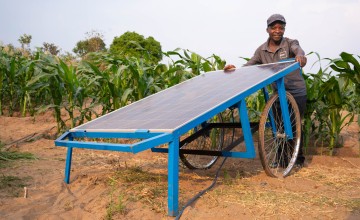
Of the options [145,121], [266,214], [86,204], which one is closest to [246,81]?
[145,121]

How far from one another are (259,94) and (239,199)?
3012 millimetres

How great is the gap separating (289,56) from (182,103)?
1.66m

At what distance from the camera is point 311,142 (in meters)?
5.47

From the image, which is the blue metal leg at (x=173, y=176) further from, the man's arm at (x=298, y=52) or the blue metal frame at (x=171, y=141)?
the man's arm at (x=298, y=52)

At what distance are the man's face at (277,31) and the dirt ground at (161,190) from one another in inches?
58.4

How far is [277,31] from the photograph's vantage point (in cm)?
401

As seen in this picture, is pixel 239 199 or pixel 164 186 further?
pixel 164 186

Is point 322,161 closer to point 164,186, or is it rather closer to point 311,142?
point 311,142

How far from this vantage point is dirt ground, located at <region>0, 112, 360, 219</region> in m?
2.56

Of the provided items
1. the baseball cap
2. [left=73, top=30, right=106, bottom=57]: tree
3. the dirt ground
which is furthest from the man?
[left=73, top=30, right=106, bottom=57]: tree

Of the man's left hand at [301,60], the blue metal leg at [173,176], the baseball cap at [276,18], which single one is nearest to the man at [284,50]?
the baseball cap at [276,18]

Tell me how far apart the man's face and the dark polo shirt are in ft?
0.33

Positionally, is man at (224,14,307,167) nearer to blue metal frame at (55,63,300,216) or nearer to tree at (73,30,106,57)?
blue metal frame at (55,63,300,216)

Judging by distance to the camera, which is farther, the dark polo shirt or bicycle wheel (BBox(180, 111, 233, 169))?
bicycle wheel (BBox(180, 111, 233, 169))
